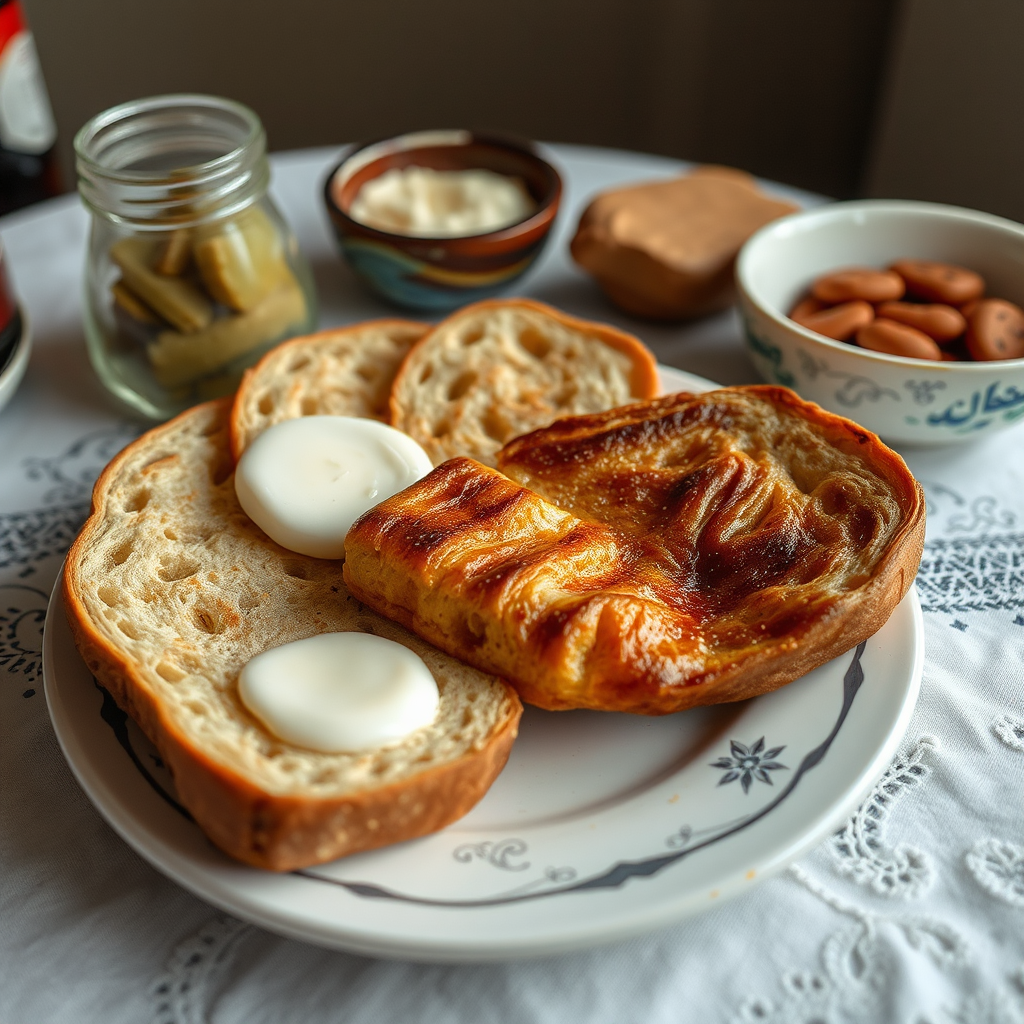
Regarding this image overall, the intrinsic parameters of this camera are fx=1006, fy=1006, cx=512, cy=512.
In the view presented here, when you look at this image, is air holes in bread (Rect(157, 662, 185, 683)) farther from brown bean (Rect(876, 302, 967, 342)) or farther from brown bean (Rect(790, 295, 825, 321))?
brown bean (Rect(876, 302, 967, 342))

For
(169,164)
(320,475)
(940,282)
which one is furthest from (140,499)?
(940,282)

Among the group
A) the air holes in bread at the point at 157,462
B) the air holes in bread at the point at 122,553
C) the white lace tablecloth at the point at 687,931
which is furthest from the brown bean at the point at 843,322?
the air holes in bread at the point at 122,553

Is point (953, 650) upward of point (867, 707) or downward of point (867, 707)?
downward

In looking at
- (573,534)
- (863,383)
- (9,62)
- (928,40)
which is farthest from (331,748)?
(928,40)

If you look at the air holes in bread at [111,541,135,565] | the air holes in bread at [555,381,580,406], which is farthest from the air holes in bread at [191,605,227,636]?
the air holes in bread at [555,381,580,406]

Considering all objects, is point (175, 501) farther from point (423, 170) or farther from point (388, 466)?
point (423, 170)

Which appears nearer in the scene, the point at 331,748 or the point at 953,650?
the point at 331,748
